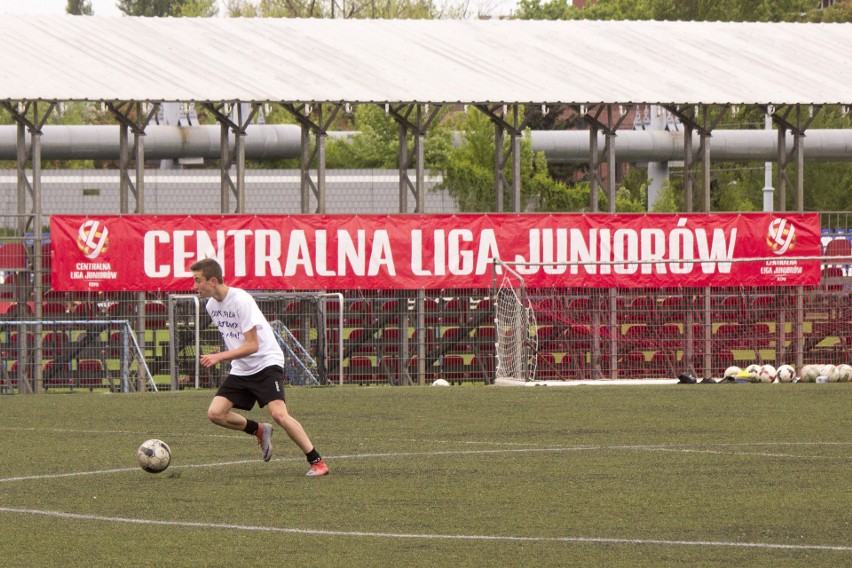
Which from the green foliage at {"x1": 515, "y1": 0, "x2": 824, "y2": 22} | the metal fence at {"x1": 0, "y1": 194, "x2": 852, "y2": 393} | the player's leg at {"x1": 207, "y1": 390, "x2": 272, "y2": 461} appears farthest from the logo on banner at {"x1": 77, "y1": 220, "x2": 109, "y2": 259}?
the green foliage at {"x1": 515, "y1": 0, "x2": 824, "y2": 22}

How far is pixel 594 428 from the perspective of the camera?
1705 cm

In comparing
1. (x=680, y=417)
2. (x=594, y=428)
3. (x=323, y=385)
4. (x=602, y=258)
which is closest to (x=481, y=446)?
(x=594, y=428)

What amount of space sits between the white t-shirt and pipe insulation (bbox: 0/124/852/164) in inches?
1017

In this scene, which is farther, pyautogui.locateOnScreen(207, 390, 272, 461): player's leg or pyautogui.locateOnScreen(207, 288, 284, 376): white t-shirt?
pyautogui.locateOnScreen(207, 390, 272, 461): player's leg

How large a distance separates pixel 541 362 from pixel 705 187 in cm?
557

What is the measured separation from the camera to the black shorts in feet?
42.7

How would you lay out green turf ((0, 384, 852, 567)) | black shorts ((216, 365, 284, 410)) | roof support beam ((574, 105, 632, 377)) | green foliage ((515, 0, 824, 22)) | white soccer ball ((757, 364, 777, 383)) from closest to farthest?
green turf ((0, 384, 852, 567))
black shorts ((216, 365, 284, 410))
white soccer ball ((757, 364, 777, 383))
roof support beam ((574, 105, 632, 377))
green foliage ((515, 0, 824, 22))

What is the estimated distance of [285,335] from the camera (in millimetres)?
26219

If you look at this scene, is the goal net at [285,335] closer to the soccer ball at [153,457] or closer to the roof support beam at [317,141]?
the roof support beam at [317,141]

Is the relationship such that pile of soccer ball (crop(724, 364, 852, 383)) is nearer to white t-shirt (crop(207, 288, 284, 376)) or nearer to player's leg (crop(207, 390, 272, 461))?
player's leg (crop(207, 390, 272, 461))

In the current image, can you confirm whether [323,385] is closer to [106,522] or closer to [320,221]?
[320,221]

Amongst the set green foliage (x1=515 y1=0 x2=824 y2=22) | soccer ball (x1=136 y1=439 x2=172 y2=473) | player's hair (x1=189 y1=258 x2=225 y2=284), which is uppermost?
green foliage (x1=515 y1=0 x2=824 y2=22)

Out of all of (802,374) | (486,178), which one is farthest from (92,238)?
(486,178)

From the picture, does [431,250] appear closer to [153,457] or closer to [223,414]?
[223,414]
